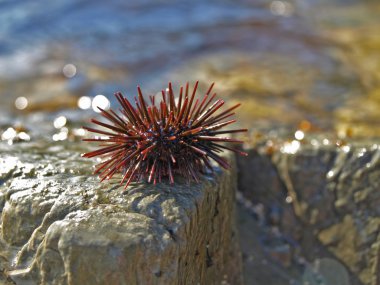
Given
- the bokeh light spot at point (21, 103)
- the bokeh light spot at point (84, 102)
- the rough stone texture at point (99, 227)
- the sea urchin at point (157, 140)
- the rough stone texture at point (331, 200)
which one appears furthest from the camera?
the bokeh light spot at point (21, 103)

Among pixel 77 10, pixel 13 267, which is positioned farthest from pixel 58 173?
pixel 77 10

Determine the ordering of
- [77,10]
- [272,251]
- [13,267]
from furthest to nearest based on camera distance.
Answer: [77,10] → [272,251] → [13,267]

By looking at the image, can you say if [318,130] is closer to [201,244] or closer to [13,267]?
[201,244]

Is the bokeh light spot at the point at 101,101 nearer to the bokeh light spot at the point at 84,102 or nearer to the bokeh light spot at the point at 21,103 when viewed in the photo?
the bokeh light spot at the point at 84,102

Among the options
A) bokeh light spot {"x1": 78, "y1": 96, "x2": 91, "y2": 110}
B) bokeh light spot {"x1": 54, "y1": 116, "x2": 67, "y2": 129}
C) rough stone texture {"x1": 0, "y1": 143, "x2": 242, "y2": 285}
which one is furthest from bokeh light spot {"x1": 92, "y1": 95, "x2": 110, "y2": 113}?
rough stone texture {"x1": 0, "y1": 143, "x2": 242, "y2": 285}

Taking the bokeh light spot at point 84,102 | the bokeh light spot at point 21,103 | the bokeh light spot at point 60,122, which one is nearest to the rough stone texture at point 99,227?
the bokeh light spot at point 60,122

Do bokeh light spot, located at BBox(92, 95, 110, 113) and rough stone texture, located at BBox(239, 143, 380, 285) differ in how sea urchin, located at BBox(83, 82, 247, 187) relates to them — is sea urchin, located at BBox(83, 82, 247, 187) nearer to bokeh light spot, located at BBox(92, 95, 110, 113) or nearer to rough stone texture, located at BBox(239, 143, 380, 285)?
rough stone texture, located at BBox(239, 143, 380, 285)
